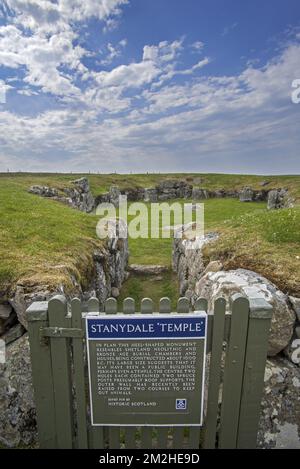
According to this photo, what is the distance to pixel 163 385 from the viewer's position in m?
4.81

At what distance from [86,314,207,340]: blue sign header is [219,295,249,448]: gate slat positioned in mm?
508

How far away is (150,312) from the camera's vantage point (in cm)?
452

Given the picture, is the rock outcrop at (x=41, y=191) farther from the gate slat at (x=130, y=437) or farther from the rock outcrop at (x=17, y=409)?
the gate slat at (x=130, y=437)

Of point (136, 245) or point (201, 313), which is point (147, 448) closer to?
point (201, 313)

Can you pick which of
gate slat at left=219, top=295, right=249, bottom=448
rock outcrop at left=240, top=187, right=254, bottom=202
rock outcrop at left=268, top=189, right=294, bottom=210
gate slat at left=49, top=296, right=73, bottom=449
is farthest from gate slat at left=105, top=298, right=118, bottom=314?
rock outcrop at left=240, top=187, right=254, bottom=202

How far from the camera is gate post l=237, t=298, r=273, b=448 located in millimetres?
4590

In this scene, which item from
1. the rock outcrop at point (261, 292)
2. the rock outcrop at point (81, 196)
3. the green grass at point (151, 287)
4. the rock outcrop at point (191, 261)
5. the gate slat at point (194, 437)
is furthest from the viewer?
the rock outcrop at point (81, 196)

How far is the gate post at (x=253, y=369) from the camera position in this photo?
15.1 feet

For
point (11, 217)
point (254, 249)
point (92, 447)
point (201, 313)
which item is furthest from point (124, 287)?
point (201, 313)

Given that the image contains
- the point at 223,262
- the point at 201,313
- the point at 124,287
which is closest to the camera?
the point at 201,313

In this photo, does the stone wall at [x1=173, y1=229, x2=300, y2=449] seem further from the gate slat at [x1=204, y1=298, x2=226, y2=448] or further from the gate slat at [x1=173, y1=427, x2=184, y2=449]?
the gate slat at [x1=173, y1=427, x2=184, y2=449]

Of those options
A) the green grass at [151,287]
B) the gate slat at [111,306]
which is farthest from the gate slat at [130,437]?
the green grass at [151,287]

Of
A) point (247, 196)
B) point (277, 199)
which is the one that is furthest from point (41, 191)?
point (247, 196)
